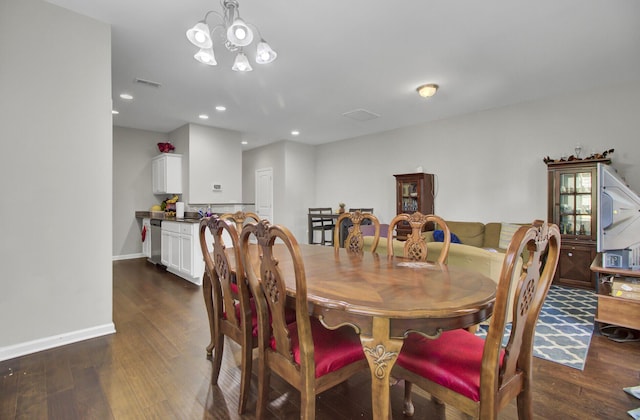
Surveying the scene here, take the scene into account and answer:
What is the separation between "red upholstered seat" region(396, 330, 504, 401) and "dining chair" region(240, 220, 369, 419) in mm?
260

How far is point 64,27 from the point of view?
2.43m

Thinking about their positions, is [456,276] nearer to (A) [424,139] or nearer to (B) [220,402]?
(B) [220,402]

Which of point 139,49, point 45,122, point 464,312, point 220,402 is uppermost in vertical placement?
point 139,49

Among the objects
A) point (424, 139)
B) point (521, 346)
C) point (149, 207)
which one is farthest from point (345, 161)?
point (521, 346)

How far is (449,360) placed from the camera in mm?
1237

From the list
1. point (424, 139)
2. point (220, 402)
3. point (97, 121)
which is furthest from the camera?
point (424, 139)

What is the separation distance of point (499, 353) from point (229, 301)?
1.40 meters

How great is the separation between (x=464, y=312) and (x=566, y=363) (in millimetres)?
1754

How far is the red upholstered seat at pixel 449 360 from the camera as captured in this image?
3.74 ft

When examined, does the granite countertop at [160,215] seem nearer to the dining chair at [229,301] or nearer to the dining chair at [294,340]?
the dining chair at [229,301]

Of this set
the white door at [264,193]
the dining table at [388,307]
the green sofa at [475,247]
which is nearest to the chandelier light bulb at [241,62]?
the dining table at [388,307]

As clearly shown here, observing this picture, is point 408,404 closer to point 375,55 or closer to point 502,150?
point 375,55

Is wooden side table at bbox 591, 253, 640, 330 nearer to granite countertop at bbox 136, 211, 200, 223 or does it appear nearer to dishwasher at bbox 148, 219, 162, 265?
granite countertop at bbox 136, 211, 200, 223

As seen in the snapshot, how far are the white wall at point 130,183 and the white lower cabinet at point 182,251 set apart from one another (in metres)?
1.61
